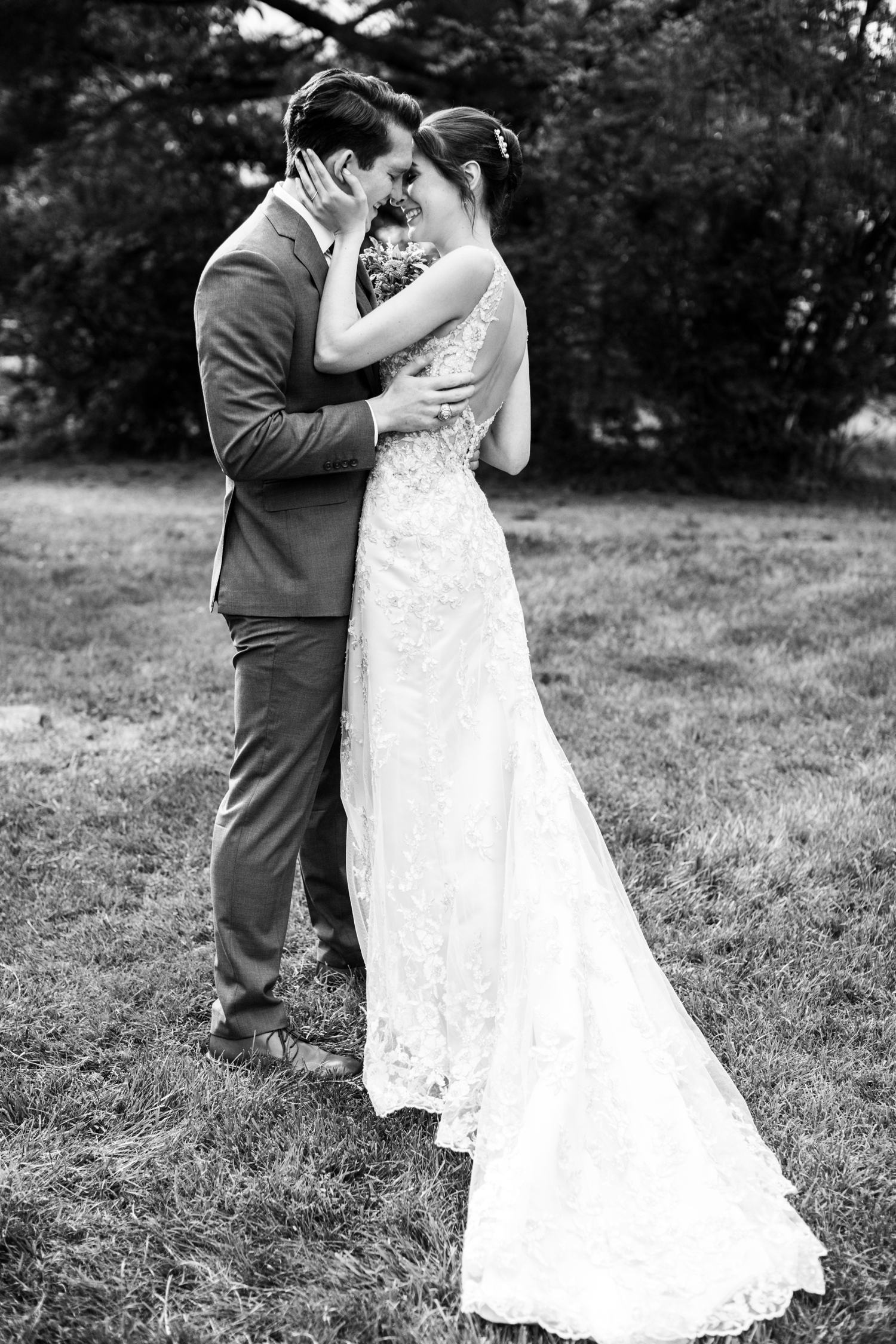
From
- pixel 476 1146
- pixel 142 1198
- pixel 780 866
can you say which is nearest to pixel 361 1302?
pixel 476 1146

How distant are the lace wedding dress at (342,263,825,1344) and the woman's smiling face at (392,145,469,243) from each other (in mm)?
169

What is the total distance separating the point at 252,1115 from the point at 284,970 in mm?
671

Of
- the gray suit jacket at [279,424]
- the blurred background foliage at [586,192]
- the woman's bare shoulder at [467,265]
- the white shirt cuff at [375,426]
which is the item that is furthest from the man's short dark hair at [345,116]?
the blurred background foliage at [586,192]

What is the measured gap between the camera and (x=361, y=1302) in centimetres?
213

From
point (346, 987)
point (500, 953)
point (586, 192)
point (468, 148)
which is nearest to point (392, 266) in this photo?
point (468, 148)

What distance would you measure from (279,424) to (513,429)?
2.60ft

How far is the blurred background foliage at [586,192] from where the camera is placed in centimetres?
988

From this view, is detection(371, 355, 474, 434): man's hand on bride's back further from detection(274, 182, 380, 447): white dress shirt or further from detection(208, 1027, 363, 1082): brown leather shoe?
detection(208, 1027, 363, 1082): brown leather shoe

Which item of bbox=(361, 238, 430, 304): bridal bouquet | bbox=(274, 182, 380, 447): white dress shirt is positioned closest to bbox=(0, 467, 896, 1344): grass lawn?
bbox=(274, 182, 380, 447): white dress shirt

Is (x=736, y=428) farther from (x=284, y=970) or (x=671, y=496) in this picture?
(x=284, y=970)

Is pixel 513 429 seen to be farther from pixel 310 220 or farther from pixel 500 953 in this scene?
pixel 500 953

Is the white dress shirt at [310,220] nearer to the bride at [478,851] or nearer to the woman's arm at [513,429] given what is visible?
the bride at [478,851]

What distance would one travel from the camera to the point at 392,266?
107 inches

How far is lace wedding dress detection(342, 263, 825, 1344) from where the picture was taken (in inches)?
87.0
